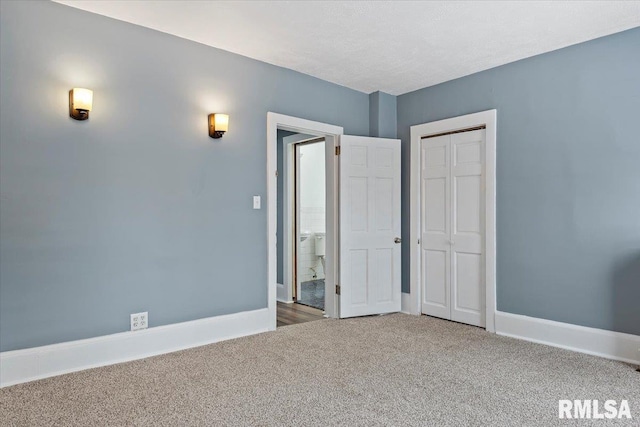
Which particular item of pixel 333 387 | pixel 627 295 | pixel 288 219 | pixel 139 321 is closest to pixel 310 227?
pixel 288 219

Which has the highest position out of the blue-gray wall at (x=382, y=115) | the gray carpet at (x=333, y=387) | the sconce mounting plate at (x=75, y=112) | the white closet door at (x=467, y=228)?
the blue-gray wall at (x=382, y=115)

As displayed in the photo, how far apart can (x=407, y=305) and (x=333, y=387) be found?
7.74 feet

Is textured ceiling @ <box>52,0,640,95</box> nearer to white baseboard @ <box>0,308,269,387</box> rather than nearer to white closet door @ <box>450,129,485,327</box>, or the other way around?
white closet door @ <box>450,129,485,327</box>

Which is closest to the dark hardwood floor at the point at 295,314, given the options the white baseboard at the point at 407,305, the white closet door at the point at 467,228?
the white baseboard at the point at 407,305

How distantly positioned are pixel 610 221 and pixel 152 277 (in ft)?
12.2

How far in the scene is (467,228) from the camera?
168 inches

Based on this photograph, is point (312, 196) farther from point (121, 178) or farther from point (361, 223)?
point (121, 178)

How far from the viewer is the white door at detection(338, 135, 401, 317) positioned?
14.8 ft

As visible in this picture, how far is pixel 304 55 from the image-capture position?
378cm

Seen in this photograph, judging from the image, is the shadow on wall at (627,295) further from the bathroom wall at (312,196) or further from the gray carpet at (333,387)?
the bathroom wall at (312,196)

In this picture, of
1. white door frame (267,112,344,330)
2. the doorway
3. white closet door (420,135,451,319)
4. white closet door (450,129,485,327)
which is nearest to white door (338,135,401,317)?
the doorway

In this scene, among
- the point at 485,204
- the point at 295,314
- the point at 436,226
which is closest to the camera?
the point at 485,204

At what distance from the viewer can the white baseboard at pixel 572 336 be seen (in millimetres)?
3178

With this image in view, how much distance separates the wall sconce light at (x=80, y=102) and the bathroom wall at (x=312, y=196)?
14.5 feet
